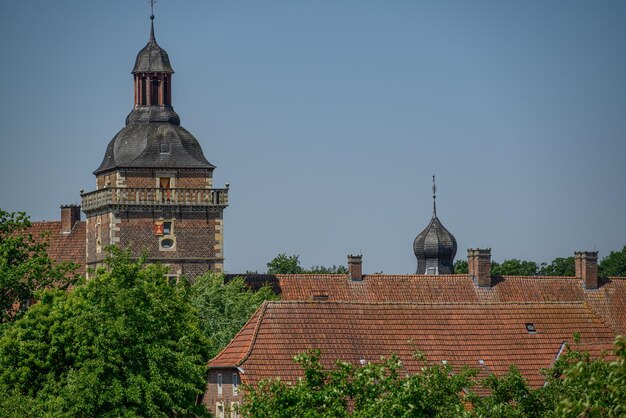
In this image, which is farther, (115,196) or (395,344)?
(115,196)

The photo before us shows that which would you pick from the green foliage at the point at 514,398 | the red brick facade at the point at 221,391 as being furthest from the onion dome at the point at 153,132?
the green foliage at the point at 514,398

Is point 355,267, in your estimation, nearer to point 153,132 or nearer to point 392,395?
point 153,132

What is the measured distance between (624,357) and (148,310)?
2968cm

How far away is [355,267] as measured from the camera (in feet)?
298

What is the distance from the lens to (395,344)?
2576 inches

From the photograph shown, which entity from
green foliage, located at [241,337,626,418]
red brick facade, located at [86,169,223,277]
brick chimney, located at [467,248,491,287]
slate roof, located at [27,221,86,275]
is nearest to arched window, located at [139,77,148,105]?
red brick facade, located at [86,169,223,277]

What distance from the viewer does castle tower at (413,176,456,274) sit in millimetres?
105562

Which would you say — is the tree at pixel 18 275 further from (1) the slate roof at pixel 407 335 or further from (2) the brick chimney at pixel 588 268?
(2) the brick chimney at pixel 588 268

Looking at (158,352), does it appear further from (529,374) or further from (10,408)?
(529,374)

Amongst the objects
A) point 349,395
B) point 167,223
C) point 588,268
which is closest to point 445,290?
point 588,268

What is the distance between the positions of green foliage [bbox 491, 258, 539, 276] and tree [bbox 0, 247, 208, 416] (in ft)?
236

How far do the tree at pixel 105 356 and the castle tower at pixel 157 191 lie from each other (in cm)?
2822

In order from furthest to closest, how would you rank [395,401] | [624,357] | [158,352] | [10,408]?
1. [158,352]
2. [10,408]
3. [395,401]
4. [624,357]

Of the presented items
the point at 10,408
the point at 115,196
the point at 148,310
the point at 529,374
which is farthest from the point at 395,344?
the point at 115,196
